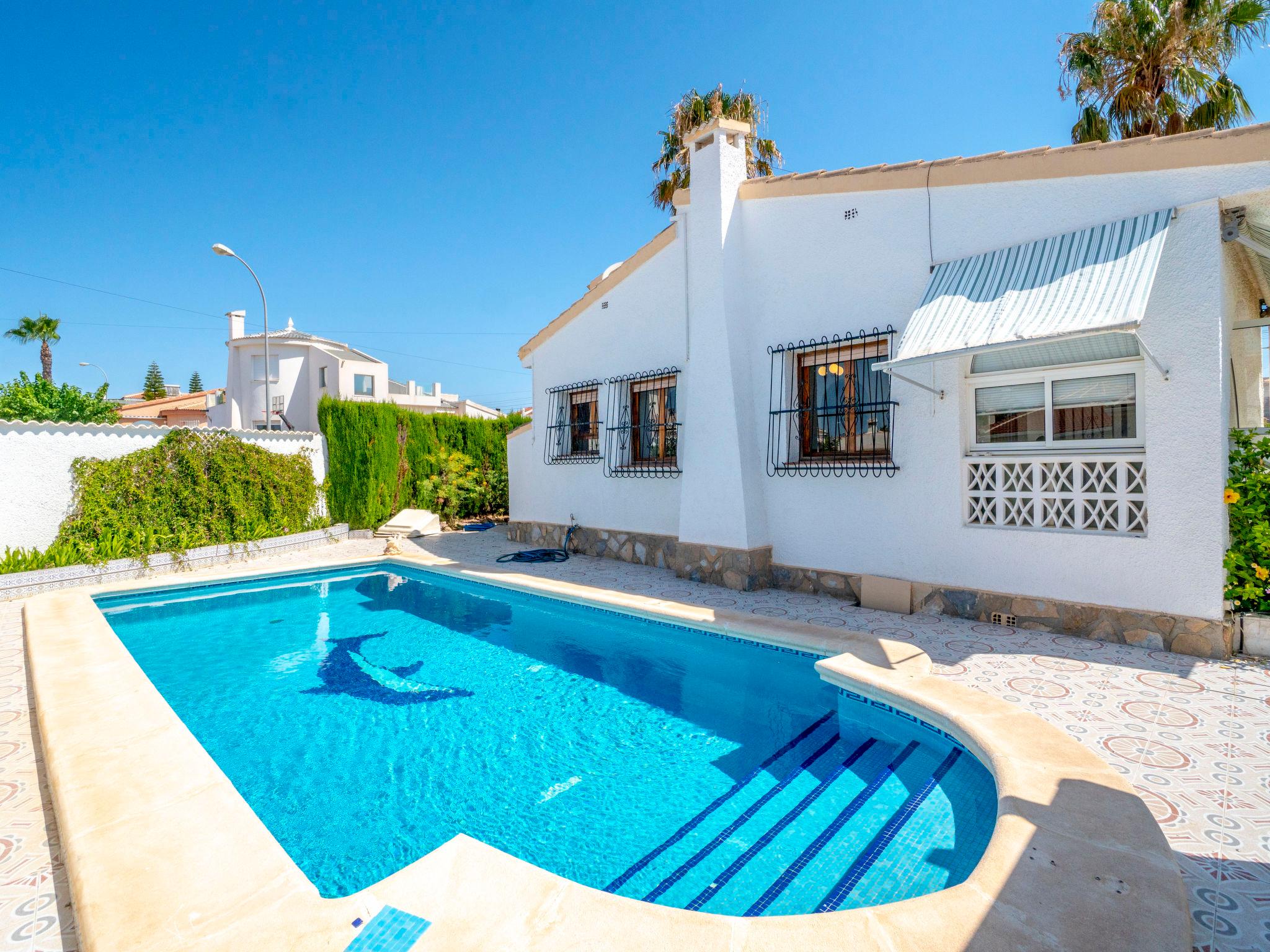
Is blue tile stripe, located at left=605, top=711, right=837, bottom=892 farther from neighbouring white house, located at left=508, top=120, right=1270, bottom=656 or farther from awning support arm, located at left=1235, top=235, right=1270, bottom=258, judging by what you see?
awning support arm, located at left=1235, top=235, right=1270, bottom=258

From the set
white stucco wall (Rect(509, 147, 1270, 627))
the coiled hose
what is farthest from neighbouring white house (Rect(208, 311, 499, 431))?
white stucco wall (Rect(509, 147, 1270, 627))

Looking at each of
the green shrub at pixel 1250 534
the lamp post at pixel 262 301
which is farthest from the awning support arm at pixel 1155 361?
the lamp post at pixel 262 301

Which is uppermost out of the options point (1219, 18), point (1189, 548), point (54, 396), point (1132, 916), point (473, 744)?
point (1219, 18)

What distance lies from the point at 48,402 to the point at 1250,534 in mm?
23046

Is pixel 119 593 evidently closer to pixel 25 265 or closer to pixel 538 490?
pixel 538 490

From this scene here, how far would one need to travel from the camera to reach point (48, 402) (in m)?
14.8

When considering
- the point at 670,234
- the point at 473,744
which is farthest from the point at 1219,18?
the point at 473,744

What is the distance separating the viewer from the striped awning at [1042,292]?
5781 mm

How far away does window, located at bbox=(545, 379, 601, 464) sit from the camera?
13.8 m

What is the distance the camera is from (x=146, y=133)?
2011 centimetres

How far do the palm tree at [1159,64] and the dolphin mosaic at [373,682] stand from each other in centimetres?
1940

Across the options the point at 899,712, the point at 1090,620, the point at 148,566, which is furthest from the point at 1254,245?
the point at 148,566

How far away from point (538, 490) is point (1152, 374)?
1231cm

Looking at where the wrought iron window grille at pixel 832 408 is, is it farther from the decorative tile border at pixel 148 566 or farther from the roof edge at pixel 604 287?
the decorative tile border at pixel 148 566
